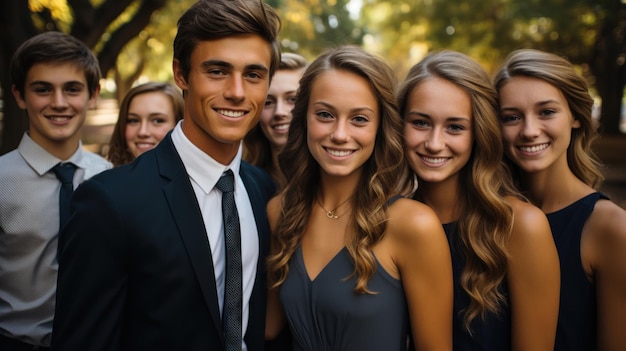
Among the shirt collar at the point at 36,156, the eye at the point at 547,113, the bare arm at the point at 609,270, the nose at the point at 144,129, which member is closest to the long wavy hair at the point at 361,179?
the eye at the point at 547,113

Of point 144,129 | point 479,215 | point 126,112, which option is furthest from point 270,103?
point 479,215

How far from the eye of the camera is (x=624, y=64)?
18844 mm

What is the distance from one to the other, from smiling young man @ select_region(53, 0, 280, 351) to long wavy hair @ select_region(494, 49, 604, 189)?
4.71 feet

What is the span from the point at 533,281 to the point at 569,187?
0.69m

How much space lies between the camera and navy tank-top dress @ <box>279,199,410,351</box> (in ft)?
8.24

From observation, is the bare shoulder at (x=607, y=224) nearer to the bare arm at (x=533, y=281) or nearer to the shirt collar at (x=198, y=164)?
the bare arm at (x=533, y=281)

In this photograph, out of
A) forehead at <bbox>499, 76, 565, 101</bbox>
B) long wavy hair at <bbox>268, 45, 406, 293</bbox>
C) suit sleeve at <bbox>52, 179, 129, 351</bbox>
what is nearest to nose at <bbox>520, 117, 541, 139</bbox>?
forehead at <bbox>499, 76, 565, 101</bbox>

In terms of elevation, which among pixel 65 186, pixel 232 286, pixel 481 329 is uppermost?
pixel 65 186

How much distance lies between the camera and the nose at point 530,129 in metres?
2.76

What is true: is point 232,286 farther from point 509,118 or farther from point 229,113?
point 509,118

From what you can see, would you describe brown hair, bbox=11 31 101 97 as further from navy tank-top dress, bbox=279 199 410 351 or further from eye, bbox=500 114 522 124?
eye, bbox=500 114 522 124

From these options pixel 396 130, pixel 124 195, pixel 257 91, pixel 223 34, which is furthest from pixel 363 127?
Result: pixel 124 195

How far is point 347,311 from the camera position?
8.21 feet

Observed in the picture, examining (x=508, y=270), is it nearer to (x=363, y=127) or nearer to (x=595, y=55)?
(x=363, y=127)
